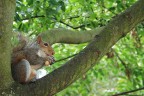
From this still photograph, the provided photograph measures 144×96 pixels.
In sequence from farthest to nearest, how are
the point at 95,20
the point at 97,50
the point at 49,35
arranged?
1. the point at 95,20
2. the point at 49,35
3. the point at 97,50

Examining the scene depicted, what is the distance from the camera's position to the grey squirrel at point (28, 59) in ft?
6.64

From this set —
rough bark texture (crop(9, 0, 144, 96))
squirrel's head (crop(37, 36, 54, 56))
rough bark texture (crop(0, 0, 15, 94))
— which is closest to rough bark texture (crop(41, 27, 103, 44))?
squirrel's head (crop(37, 36, 54, 56))

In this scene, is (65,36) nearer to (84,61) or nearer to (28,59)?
(28,59)

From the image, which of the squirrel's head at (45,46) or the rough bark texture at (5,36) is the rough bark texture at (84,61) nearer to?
the rough bark texture at (5,36)

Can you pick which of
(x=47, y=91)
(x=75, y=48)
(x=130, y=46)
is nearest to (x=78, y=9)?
(x=75, y=48)

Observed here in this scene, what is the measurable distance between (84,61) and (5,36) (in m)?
0.46

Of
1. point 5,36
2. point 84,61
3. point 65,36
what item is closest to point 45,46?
point 65,36

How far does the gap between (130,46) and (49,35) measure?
7.14ft

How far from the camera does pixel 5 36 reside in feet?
5.75

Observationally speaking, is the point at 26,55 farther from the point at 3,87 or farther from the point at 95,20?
the point at 95,20

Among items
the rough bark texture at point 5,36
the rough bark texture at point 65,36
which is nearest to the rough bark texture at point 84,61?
the rough bark texture at point 5,36

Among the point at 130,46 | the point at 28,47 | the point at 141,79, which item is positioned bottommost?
the point at 141,79

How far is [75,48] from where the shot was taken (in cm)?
427

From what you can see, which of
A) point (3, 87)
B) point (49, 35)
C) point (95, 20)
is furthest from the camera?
point (95, 20)
